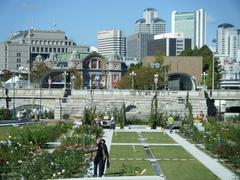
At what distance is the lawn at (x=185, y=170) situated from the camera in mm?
20234

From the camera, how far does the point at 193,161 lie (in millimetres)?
25609

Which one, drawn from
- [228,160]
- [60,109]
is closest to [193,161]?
[228,160]

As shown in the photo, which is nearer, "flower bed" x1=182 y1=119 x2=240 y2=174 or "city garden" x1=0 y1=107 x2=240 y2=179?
"city garden" x1=0 y1=107 x2=240 y2=179

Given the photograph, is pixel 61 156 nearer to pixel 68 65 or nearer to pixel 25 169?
pixel 25 169

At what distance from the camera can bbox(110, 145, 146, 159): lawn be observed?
27.4m

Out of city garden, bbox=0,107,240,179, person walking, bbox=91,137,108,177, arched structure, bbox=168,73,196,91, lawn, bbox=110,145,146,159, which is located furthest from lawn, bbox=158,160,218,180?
arched structure, bbox=168,73,196,91

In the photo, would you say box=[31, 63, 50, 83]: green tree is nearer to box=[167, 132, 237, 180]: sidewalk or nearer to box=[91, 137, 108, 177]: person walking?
box=[167, 132, 237, 180]: sidewalk

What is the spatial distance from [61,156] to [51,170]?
10.5 feet

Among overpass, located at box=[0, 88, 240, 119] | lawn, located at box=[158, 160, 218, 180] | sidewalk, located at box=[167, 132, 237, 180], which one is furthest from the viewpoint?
overpass, located at box=[0, 88, 240, 119]

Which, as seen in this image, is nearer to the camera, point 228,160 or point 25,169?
point 25,169

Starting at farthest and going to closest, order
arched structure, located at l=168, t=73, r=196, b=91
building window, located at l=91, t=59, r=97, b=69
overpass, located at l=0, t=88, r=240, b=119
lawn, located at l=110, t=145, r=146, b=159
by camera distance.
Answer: building window, located at l=91, t=59, r=97, b=69, arched structure, located at l=168, t=73, r=196, b=91, overpass, located at l=0, t=88, r=240, b=119, lawn, located at l=110, t=145, r=146, b=159

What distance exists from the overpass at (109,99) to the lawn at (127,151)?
1542 inches

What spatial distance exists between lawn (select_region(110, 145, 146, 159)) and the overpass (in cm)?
3916

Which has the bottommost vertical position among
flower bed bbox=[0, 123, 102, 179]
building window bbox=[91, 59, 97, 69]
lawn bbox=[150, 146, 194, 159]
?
lawn bbox=[150, 146, 194, 159]
